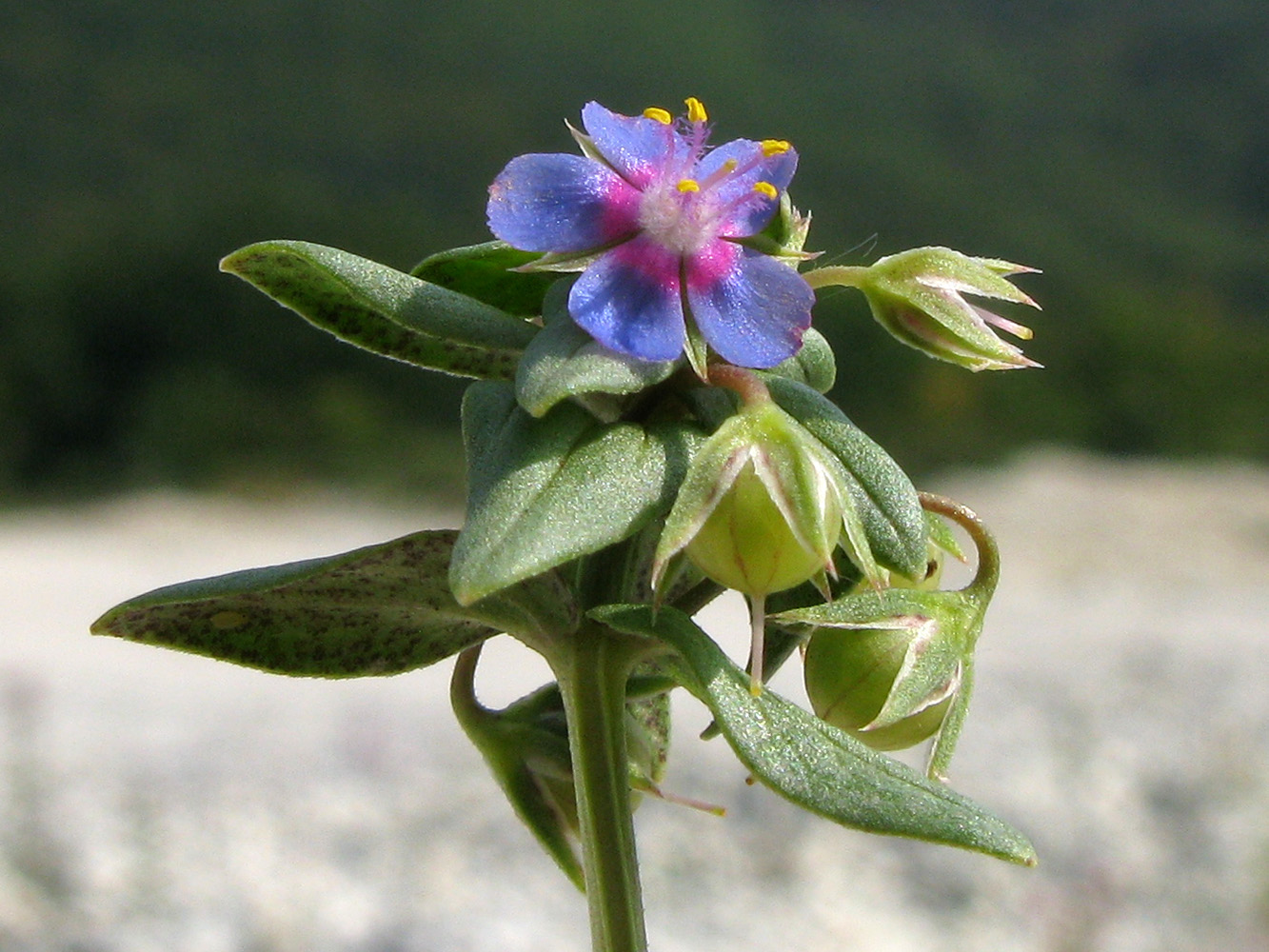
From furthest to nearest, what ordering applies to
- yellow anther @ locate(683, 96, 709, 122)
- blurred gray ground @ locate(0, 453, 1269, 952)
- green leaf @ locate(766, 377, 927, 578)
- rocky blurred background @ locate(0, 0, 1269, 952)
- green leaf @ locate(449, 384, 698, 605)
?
rocky blurred background @ locate(0, 0, 1269, 952) → blurred gray ground @ locate(0, 453, 1269, 952) → yellow anther @ locate(683, 96, 709, 122) → green leaf @ locate(766, 377, 927, 578) → green leaf @ locate(449, 384, 698, 605)

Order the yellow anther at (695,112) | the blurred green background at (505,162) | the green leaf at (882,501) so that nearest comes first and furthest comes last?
the green leaf at (882,501)
the yellow anther at (695,112)
the blurred green background at (505,162)

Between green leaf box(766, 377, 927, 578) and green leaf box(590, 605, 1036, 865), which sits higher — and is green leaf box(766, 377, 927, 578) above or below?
above

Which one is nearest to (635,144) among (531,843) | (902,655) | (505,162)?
(902,655)

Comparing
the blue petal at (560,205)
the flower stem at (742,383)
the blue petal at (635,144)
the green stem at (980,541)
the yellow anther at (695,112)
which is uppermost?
the yellow anther at (695,112)

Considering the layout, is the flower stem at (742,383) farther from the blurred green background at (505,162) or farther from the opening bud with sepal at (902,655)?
the blurred green background at (505,162)

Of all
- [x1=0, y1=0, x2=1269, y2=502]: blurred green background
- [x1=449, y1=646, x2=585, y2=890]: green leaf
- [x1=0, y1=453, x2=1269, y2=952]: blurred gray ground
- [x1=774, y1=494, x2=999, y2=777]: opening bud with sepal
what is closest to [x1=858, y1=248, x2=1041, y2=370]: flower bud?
[x1=774, y1=494, x2=999, y2=777]: opening bud with sepal

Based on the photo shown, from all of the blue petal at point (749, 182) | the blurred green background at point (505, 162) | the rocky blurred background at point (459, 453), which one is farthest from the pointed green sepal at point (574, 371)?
the blurred green background at point (505, 162)

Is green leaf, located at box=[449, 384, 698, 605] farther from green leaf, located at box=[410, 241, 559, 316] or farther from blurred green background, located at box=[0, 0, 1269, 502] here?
blurred green background, located at box=[0, 0, 1269, 502]
